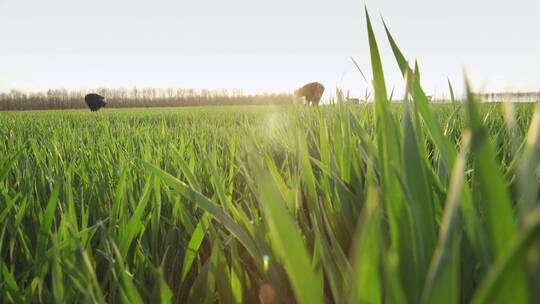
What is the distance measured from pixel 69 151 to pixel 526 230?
1466 millimetres

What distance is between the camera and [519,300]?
7.3 inches

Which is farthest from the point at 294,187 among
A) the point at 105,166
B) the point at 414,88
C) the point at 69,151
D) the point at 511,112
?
the point at 69,151

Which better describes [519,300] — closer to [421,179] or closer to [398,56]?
[421,179]

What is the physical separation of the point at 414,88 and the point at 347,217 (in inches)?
7.0

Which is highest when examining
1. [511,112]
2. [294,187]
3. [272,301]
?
[511,112]

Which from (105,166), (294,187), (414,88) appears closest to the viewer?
(414,88)

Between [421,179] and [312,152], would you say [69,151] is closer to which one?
[312,152]

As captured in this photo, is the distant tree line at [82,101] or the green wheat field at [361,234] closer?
the green wheat field at [361,234]

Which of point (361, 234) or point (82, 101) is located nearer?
point (361, 234)

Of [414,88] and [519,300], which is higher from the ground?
[414,88]

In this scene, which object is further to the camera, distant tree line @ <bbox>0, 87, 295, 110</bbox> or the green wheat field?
distant tree line @ <bbox>0, 87, 295, 110</bbox>

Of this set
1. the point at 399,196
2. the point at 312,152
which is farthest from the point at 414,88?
the point at 312,152

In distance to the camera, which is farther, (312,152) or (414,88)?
(312,152)

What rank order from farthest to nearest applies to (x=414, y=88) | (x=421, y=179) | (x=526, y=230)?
A: (x=414, y=88)
(x=421, y=179)
(x=526, y=230)
